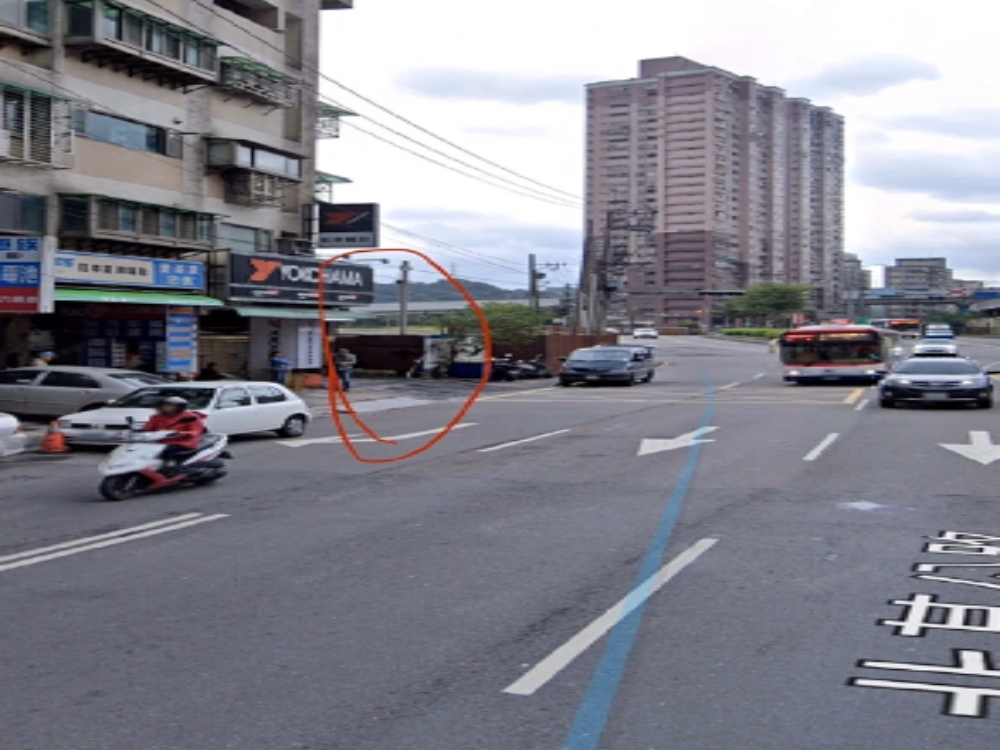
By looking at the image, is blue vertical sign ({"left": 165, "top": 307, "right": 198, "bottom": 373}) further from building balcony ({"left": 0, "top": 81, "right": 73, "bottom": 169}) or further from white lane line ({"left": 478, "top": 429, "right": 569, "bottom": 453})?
white lane line ({"left": 478, "top": 429, "right": 569, "bottom": 453})

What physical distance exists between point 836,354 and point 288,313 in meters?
16.8

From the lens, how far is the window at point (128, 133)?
2647cm

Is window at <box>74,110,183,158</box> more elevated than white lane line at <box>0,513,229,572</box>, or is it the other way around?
window at <box>74,110,183,158</box>

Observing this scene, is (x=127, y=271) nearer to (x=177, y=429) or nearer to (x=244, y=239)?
(x=244, y=239)

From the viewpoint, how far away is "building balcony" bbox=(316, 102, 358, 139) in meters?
35.2

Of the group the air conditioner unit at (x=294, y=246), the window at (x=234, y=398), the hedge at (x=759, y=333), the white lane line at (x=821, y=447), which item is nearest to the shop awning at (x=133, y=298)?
the air conditioner unit at (x=294, y=246)

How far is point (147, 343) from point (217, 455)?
16.6 m

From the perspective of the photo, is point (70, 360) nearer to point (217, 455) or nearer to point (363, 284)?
point (363, 284)

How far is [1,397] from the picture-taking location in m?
21.3

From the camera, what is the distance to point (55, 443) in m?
16.9

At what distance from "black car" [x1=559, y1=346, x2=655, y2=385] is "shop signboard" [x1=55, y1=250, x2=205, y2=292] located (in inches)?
516

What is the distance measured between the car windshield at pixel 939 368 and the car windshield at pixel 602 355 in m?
12.4

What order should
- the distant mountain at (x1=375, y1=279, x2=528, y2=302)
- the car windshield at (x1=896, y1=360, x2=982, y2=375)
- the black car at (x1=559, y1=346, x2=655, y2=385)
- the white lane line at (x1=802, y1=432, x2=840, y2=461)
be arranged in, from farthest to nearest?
the distant mountain at (x1=375, y1=279, x2=528, y2=302)
the black car at (x1=559, y1=346, x2=655, y2=385)
the car windshield at (x1=896, y1=360, x2=982, y2=375)
the white lane line at (x1=802, y1=432, x2=840, y2=461)

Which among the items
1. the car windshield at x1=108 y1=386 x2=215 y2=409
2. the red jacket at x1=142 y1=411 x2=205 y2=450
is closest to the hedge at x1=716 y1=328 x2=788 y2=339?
the car windshield at x1=108 y1=386 x2=215 y2=409
